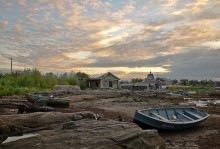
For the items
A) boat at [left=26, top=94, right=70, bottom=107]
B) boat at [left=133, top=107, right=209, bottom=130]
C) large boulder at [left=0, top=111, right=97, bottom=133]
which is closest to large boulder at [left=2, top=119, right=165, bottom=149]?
large boulder at [left=0, top=111, right=97, bottom=133]

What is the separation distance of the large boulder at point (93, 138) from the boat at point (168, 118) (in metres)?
3.00

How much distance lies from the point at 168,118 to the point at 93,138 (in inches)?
327

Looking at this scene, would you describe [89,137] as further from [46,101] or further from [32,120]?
[46,101]

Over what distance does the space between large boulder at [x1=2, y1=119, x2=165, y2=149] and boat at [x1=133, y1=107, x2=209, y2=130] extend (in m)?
3.00

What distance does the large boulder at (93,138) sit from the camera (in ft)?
23.5

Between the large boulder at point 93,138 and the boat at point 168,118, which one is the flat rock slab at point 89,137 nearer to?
the large boulder at point 93,138

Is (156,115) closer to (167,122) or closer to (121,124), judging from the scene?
(167,122)

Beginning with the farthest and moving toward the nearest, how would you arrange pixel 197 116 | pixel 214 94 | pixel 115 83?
pixel 115 83
pixel 214 94
pixel 197 116

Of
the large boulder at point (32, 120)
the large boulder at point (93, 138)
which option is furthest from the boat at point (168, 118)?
the large boulder at point (32, 120)

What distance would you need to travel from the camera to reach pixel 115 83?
2876 inches

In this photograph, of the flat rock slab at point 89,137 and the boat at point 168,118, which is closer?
the flat rock slab at point 89,137

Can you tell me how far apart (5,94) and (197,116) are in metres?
22.7

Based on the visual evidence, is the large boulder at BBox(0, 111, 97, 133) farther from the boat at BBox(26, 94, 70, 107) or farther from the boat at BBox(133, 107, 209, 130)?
the boat at BBox(26, 94, 70, 107)

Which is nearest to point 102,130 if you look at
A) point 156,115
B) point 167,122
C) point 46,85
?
point 167,122
